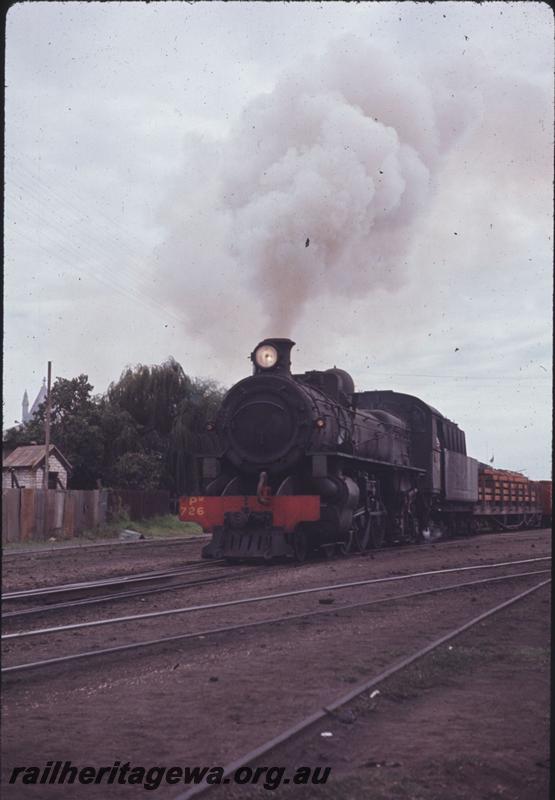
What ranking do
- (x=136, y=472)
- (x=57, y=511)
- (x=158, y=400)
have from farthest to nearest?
1. (x=158, y=400)
2. (x=136, y=472)
3. (x=57, y=511)

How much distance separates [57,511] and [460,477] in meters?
12.6

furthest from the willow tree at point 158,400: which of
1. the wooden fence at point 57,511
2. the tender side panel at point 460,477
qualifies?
the tender side panel at point 460,477

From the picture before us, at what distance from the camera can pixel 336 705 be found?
16.9 feet

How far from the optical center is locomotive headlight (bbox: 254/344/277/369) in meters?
15.2

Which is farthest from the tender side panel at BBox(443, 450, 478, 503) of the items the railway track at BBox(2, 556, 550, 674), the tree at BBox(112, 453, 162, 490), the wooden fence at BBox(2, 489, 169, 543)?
the tree at BBox(112, 453, 162, 490)

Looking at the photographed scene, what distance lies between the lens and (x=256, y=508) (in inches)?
555

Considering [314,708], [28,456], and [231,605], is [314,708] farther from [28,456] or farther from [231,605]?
[28,456]

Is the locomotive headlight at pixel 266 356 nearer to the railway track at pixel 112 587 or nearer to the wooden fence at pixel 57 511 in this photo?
the railway track at pixel 112 587

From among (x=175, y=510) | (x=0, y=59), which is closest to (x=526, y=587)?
(x=0, y=59)

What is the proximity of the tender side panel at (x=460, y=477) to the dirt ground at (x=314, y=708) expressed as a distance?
14.5 metres

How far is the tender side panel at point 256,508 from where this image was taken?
1382 cm

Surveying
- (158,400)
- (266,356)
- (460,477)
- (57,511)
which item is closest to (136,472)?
(158,400)

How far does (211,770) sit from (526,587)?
8.67 metres

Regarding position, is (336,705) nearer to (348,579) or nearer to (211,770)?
(211,770)
